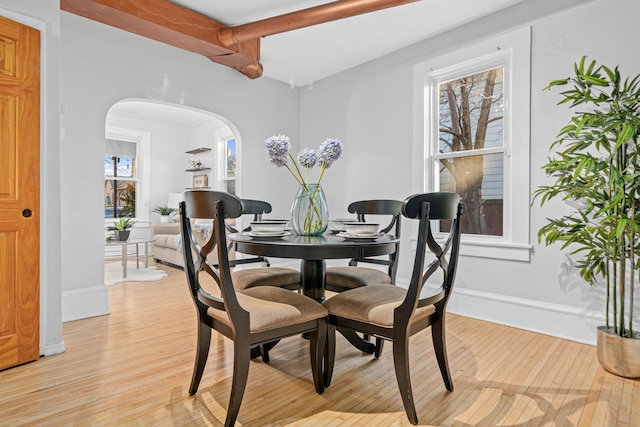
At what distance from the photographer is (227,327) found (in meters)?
1.66

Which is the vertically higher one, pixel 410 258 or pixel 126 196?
pixel 126 196

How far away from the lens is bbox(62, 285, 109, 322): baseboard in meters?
3.08

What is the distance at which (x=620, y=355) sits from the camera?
2.09m

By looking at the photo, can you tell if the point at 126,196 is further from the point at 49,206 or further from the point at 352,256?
the point at 352,256

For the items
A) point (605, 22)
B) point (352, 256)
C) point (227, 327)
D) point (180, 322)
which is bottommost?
point (180, 322)

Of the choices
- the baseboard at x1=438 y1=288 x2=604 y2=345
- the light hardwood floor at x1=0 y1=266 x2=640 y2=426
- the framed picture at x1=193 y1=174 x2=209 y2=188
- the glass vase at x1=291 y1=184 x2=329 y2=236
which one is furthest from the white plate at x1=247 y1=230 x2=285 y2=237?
the framed picture at x1=193 y1=174 x2=209 y2=188

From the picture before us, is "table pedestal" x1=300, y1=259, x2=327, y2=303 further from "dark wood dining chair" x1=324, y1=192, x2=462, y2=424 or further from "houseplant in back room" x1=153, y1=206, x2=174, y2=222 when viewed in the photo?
"houseplant in back room" x1=153, y1=206, x2=174, y2=222

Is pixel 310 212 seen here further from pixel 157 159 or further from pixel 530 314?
pixel 157 159

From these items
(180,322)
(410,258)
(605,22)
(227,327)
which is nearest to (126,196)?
(180,322)

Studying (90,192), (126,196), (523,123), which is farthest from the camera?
(126,196)

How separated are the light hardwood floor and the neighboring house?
1.31 ft

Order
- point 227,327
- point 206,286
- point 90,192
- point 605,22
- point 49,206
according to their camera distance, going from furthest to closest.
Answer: point 206,286, point 90,192, point 605,22, point 49,206, point 227,327

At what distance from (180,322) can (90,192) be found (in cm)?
144

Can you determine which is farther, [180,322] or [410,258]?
[410,258]
